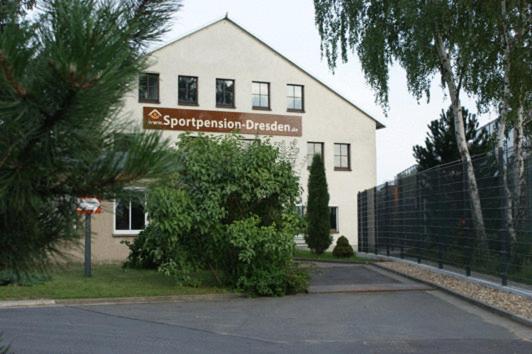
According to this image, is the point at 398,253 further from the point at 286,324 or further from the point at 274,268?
the point at 286,324

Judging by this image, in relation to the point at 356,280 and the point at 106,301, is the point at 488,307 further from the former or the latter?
the point at 106,301

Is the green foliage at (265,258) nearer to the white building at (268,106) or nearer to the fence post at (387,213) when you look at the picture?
the fence post at (387,213)

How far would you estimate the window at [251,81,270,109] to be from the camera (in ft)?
89.9

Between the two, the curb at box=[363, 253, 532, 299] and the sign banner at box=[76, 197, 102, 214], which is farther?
the curb at box=[363, 253, 532, 299]

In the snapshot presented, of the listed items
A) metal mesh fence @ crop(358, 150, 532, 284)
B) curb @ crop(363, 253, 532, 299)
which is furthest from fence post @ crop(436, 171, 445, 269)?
curb @ crop(363, 253, 532, 299)

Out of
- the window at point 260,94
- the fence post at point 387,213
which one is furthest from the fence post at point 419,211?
the window at point 260,94

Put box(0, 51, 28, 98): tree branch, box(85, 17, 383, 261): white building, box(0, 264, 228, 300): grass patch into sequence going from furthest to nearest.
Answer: box(85, 17, 383, 261): white building, box(0, 264, 228, 300): grass patch, box(0, 51, 28, 98): tree branch

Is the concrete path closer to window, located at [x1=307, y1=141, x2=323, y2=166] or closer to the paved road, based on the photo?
the paved road

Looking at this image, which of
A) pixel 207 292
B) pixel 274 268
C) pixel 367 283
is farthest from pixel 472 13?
pixel 207 292

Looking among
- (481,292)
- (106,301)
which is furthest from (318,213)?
(106,301)

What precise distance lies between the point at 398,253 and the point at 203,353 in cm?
1319

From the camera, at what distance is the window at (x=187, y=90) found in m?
26.0

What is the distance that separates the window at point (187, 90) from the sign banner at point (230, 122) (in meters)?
0.44

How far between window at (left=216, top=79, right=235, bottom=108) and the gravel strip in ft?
42.8
